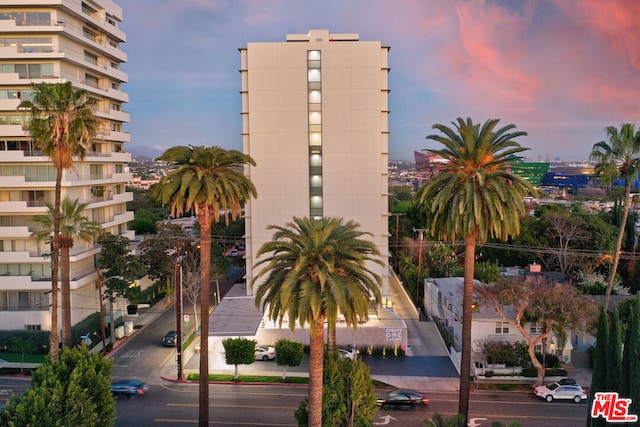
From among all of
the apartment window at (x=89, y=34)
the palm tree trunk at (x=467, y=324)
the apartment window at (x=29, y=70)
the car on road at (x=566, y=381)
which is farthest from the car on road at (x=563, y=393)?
the apartment window at (x=89, y=34)

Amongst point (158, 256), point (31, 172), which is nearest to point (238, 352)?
point (158, 256)

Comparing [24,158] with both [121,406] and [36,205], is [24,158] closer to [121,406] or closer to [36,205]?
[36,205]

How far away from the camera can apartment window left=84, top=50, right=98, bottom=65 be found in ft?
160

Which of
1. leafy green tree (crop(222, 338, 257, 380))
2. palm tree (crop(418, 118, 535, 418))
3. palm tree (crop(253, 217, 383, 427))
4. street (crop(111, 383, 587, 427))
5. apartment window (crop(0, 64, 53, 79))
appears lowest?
street (crop(111, 383, 587, 427))

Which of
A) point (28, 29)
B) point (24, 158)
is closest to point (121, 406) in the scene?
point (24, 158)

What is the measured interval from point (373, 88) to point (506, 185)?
2674cm

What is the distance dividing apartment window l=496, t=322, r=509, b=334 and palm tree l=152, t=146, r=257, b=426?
954 inches

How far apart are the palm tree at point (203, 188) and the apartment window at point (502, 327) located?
79.5ft

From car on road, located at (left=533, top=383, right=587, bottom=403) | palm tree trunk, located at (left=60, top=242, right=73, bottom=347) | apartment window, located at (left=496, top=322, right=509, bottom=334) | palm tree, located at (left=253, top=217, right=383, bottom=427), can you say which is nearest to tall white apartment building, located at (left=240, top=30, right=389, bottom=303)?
apartment window, located at (left=496, top=322, right=509, bottom=334)

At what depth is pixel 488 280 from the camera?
4850 cm

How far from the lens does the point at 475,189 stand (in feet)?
78.9

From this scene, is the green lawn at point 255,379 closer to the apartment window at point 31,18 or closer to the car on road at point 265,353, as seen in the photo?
the car on road at point 265,353

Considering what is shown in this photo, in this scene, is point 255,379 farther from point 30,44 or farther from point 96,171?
point 30,44

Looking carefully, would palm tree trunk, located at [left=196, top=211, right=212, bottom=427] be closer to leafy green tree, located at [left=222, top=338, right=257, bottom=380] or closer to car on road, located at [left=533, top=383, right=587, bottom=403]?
leafy green tree, located at [left=222, top=338, right=257, bottom=380]
